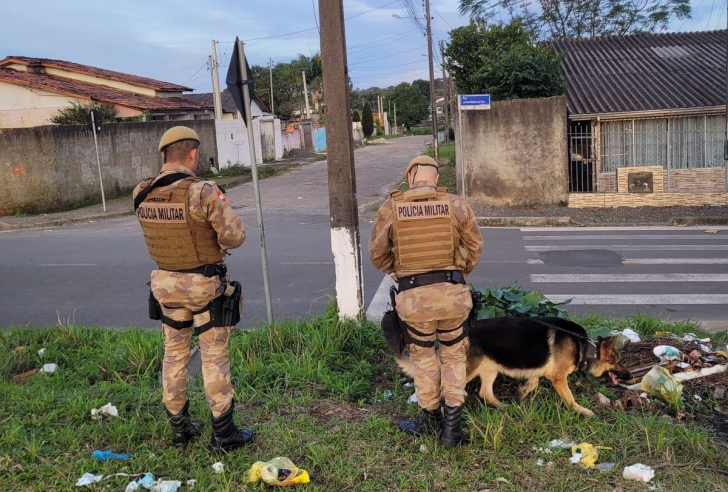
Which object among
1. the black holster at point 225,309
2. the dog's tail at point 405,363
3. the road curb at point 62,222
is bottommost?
the road curb at point 62,222

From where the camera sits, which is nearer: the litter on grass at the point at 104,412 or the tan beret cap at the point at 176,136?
the tan beret cap at the point at 176,136

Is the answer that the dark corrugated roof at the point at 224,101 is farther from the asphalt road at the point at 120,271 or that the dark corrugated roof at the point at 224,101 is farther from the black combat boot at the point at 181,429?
the black combat boot at the point at 181,429

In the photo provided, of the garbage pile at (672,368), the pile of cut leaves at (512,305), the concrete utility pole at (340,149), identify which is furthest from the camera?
the concrete utility pole at (340,149)

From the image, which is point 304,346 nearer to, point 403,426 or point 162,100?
point 403,426

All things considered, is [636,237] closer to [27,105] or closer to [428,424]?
[428,424]

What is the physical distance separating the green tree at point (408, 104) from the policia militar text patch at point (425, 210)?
84.8 metres

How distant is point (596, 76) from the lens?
18828 millimetres

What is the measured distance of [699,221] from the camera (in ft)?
46.2

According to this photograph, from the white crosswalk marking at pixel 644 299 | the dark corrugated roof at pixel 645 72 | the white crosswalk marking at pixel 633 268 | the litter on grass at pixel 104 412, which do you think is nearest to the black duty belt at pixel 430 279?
the litter on grass at pixel 104 412

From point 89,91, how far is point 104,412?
24.9 metres

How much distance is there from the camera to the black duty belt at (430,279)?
3877mm

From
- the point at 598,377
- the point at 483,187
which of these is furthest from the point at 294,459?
the point at 483,187

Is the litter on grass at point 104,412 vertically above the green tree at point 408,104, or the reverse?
the green tree at point 408,104

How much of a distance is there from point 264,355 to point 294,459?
164 cm
